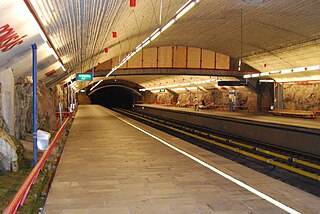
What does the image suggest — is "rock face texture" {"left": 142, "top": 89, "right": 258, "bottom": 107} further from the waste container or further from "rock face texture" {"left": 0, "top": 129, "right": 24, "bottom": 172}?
"rock face texture" {"left": 0, "top": 129, "right": 24, "bottom": 172}

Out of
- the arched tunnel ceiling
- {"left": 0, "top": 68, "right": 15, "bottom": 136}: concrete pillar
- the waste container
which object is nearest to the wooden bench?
the arched tunnel ceiling

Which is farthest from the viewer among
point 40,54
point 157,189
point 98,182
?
point 40,54

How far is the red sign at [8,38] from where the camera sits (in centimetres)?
622

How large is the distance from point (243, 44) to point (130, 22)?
40.7 feet

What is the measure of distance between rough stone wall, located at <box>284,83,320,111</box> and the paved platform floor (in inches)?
661

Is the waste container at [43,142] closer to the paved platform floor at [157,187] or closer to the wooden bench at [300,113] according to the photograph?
the paved platform floor at [157,187]

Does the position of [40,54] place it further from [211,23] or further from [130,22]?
[211,23]

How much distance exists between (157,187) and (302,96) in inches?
853

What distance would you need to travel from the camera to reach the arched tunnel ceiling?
8961mm

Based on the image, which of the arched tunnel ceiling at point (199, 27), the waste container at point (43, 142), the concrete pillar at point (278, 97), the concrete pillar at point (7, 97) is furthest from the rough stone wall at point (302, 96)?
the concrete pillar at point (7, 97)

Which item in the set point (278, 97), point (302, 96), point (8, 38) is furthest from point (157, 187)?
point (278, 97)

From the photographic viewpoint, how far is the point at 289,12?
16.1 metres

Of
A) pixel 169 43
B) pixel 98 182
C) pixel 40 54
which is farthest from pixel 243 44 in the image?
pixel 98 182

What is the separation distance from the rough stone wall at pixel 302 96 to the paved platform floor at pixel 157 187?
661 inches
